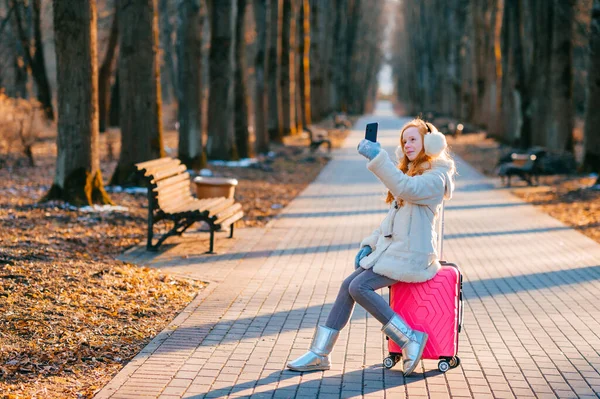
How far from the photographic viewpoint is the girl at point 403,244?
5.60m

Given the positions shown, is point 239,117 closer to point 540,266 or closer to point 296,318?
point 540,266

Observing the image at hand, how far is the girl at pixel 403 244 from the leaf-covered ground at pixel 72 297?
4.84ft

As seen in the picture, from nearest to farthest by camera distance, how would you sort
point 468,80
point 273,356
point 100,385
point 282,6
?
point 100,385, point 273,356, point 282,6, point 468,80

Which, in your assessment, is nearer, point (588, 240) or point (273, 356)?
point (273, 356)

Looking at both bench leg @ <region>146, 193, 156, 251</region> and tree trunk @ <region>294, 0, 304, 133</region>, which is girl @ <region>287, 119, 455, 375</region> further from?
tree trunk @ <region>294, 0, 304, 133</region>

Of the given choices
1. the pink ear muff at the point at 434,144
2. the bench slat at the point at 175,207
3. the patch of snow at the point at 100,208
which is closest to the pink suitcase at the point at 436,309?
the pink ear muff at the point at 434,144

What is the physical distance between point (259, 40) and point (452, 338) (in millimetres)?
23012

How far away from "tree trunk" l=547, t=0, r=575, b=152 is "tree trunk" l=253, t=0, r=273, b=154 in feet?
27.6

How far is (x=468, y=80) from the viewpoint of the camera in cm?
4709

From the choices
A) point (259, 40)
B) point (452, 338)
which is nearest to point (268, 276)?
point (452, 338)

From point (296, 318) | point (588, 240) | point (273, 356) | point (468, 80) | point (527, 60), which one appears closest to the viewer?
point (273, 356)

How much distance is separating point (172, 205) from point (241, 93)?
13.3 meters

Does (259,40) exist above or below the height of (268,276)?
above

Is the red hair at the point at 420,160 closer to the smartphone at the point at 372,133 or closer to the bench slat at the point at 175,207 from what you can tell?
the smartphone at the point at 372,133
